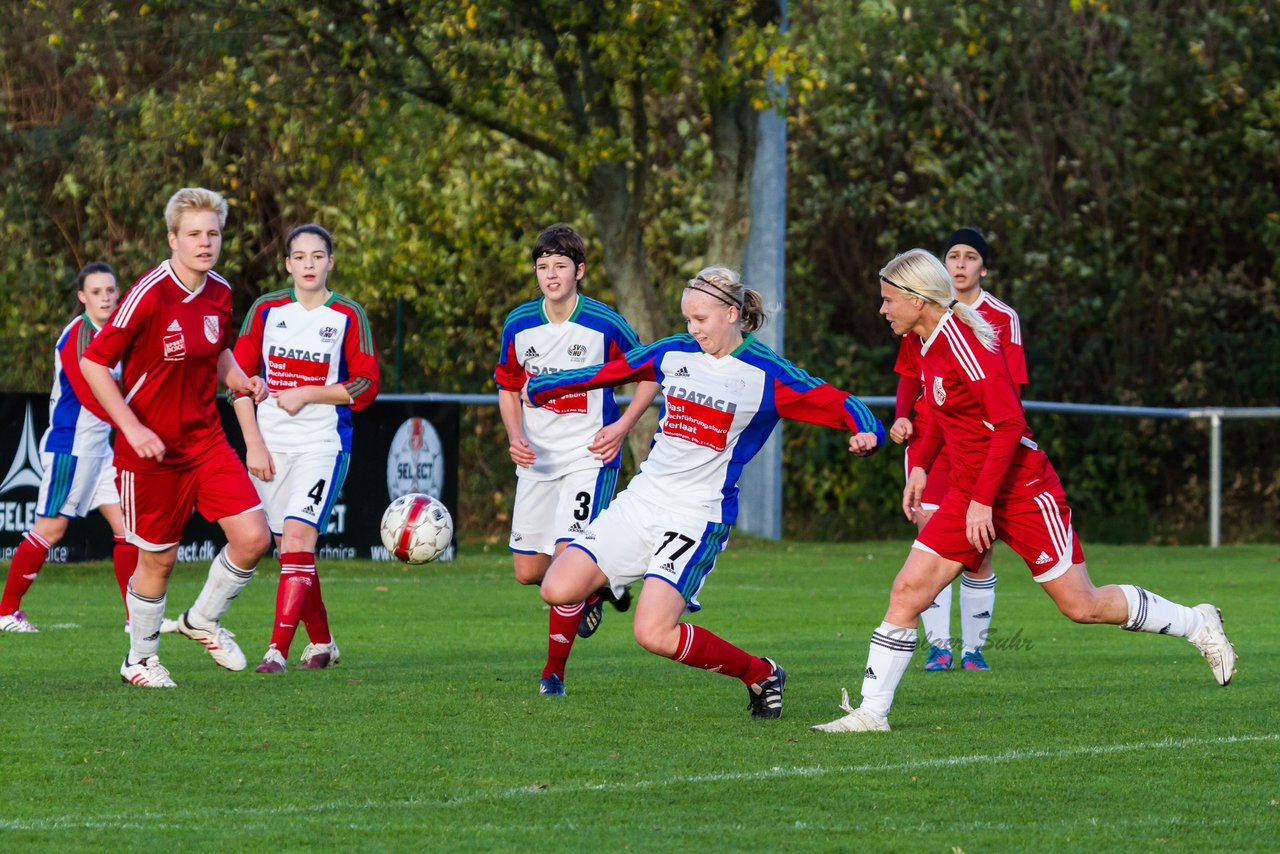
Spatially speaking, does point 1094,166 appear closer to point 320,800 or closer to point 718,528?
point 718,528

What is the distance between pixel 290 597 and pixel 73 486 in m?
3.27

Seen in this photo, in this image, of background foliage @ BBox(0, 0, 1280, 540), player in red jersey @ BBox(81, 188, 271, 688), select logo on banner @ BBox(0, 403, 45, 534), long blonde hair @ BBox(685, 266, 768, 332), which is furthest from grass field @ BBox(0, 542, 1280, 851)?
background foliage @ BBox(0, 0, 1280, 540)

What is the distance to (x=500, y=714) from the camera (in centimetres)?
771

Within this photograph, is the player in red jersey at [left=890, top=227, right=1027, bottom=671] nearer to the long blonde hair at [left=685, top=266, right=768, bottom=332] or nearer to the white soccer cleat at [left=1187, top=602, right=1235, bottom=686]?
the white soccer cleat at [left=1187, top=602, right=1235, bottom=686]

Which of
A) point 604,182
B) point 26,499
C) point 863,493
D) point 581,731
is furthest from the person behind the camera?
point 863,493

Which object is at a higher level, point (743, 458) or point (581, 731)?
point (743, 458)

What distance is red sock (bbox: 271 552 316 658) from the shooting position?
9.21m

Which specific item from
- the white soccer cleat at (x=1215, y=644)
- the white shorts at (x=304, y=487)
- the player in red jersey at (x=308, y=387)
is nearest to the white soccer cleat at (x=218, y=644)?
the player in red jersey at (x=308, y=387)

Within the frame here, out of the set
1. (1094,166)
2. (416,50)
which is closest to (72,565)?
(416,50)

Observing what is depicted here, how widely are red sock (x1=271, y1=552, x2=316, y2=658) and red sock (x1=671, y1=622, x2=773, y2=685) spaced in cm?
239

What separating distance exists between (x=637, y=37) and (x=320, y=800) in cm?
1237

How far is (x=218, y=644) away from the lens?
28.7 feet

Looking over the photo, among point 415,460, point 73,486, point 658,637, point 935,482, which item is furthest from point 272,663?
point 415,460

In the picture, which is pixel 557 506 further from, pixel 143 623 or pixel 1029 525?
pixel 1029 525
